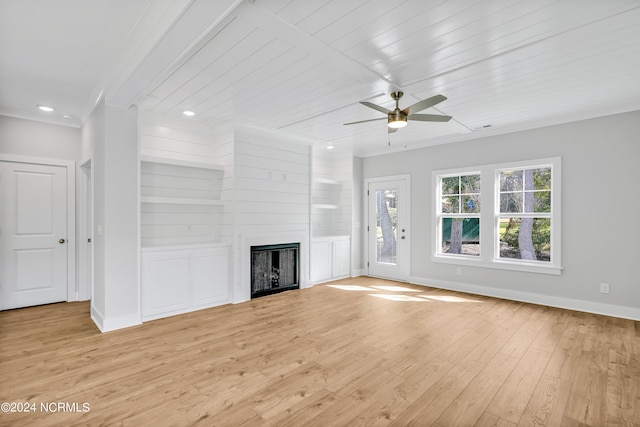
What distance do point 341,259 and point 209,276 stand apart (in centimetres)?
289

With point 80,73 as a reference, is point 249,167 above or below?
below

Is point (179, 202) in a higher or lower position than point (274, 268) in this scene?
higher

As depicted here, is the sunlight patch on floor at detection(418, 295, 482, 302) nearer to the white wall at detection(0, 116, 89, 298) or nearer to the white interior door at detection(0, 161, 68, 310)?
the white wall at detection(0, 116, 89, 298)

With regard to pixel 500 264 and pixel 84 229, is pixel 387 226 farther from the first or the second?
pixel 84 229

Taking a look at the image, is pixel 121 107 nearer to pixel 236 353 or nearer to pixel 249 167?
pixel 249 167

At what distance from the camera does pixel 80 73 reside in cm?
326

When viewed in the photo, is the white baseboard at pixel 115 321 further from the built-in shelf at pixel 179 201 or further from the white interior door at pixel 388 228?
the white interior door at pixel 388 228

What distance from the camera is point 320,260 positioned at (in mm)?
6125

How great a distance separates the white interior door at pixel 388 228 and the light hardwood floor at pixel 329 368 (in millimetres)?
2043

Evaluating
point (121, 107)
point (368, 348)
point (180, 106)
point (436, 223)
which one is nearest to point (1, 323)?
point (121, 107)

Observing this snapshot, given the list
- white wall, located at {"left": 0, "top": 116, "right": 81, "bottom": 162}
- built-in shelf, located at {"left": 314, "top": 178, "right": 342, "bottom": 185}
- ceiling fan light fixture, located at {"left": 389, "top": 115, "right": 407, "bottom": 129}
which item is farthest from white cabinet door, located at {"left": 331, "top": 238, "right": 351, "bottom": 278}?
white wall, located at {"left": 0, "top": 116, "right": 81, "bottom": 162}

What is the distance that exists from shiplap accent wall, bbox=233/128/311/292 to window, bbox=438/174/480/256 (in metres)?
2.52

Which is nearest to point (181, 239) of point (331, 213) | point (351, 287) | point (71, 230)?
point (71, 230)

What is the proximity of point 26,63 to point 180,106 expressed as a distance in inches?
56.5
